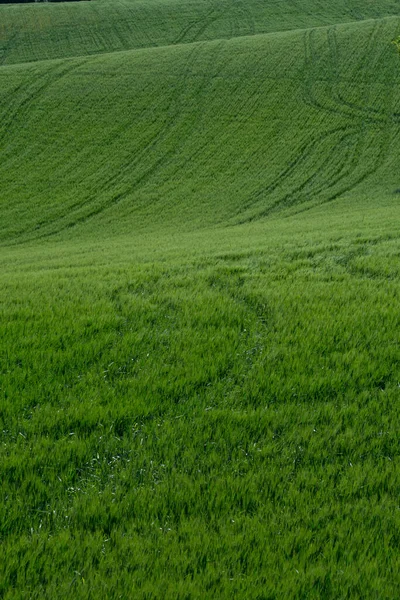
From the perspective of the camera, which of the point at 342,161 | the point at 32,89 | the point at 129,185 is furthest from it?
the point at 32,89

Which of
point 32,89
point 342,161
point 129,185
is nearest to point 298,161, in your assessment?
→ point 342,161

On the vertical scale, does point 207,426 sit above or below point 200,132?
below

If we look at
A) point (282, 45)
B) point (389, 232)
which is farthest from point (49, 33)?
point (389, 232)

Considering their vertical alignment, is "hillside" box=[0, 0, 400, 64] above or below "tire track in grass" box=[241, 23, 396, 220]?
above

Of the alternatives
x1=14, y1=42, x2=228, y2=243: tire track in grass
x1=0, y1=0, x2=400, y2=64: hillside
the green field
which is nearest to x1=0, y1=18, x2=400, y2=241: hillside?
x1=14, y1=42, x2=228, y2=243: tire track in grass

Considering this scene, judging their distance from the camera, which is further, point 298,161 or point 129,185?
point 298,161

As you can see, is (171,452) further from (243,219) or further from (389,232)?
(243,219)

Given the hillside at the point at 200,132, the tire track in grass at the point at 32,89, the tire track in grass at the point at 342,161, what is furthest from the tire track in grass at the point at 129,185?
the tire track in grass at the point at 32,89

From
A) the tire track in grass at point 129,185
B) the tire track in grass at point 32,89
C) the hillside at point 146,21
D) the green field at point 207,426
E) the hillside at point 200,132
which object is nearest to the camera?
the green field at point 207,426

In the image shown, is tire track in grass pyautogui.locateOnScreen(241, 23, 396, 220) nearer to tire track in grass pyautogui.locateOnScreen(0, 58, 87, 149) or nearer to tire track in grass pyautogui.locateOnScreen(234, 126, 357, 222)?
tire track in grass pyautogui.locateOnScreen(234, 126, 357, 222)

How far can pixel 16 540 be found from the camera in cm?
381

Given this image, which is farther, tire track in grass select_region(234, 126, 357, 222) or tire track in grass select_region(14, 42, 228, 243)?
tire track in grass select_region(234, 126, 357, 222)

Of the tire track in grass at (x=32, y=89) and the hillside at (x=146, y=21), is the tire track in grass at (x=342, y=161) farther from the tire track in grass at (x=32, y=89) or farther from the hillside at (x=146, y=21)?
the hillside at (x=146, y=21)

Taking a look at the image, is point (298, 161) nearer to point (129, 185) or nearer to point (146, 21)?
point (129, 185)
